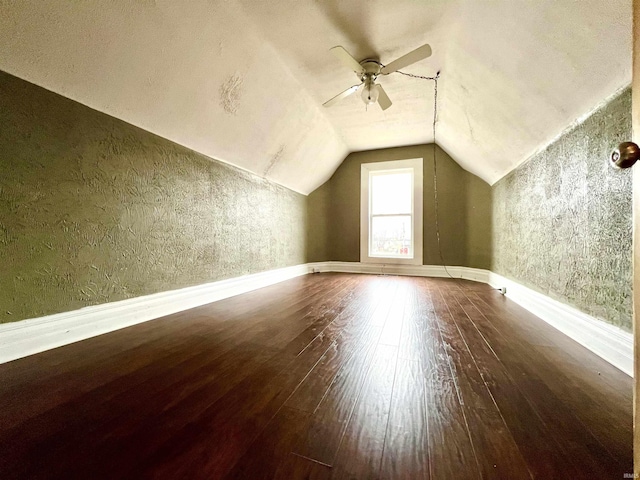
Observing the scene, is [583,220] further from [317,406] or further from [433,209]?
[433,209]

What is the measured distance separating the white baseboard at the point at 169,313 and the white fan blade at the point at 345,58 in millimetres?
2400

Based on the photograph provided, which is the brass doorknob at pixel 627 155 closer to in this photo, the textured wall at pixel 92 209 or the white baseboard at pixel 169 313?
the white baseboard at pixel 169 313

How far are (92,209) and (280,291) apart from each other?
6.45 feet

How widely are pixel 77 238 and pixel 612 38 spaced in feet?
10.1

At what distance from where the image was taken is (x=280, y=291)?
10.1 feet

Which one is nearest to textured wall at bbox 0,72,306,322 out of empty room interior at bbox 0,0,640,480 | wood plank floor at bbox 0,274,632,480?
empty room interior at bbox 0,0,640,480

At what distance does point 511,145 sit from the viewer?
8.09 feet

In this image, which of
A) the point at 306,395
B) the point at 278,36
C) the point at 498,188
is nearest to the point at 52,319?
the point at 306,395

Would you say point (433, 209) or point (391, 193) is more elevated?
point (391, 193)

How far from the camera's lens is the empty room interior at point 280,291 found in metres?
0.78

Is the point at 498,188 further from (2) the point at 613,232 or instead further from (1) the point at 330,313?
(1) the point at 330,313

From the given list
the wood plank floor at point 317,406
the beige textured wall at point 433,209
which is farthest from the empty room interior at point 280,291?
the beige textured wall at point 433,209

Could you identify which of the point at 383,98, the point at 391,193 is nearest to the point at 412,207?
the point at 391,193

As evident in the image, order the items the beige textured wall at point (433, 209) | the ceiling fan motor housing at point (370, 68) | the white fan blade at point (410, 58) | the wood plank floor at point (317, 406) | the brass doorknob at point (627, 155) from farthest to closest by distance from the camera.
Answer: the beige textured wall at point (433, 209)
the ceiling fan motor housing at point (370, 68)
the white fan blade at point (410, 58)
the wood plank floor at point (317, 406)
the brass doorknob at point (627, 155)
